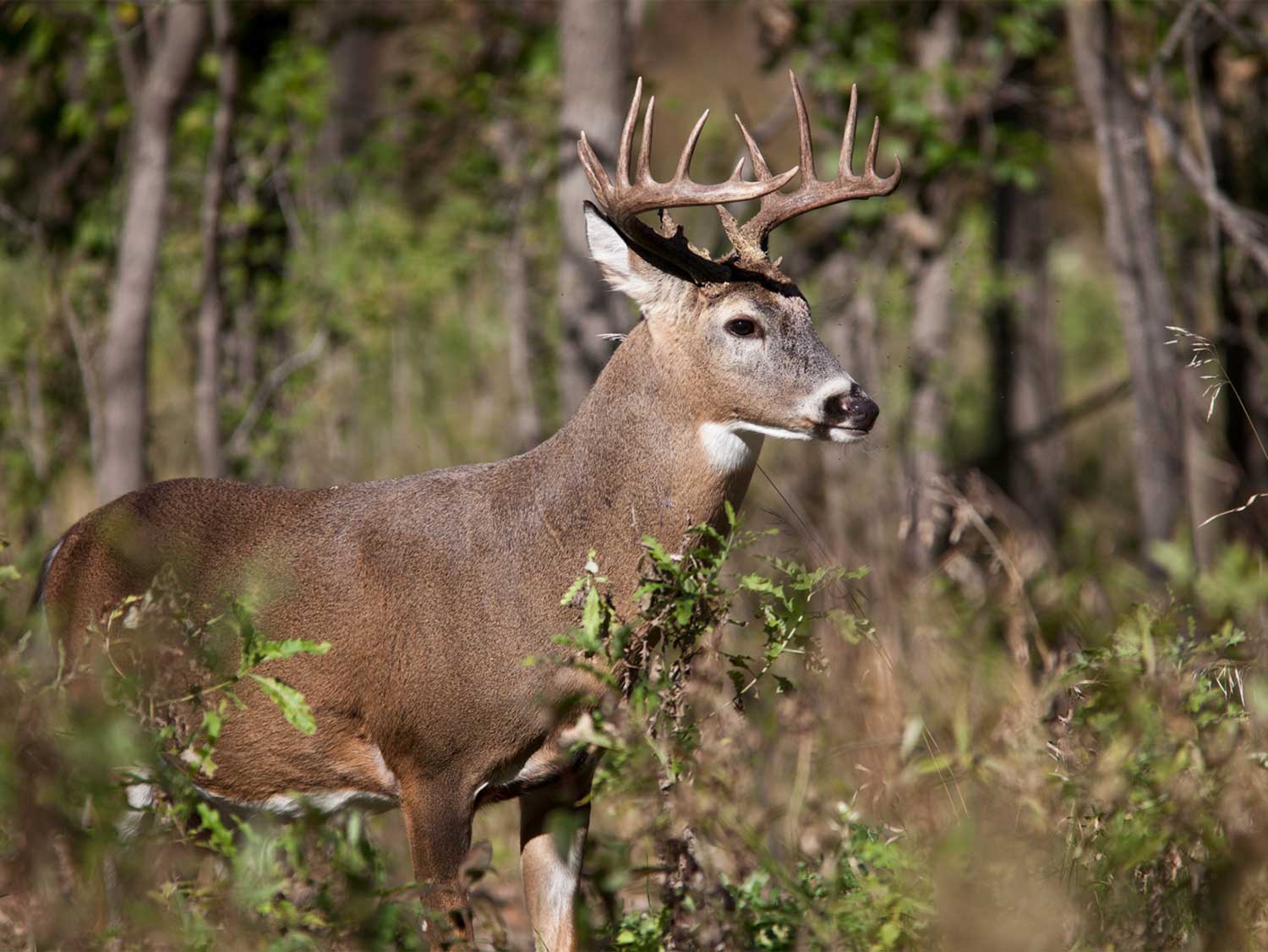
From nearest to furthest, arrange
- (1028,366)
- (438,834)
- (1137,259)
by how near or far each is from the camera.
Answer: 1. (438,834)
2. (1137,259)
3. (1028,366)

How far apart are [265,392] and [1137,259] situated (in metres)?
4.78

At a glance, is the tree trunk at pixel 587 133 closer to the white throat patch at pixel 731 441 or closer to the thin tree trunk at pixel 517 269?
the white throat patch at pixel 731 441

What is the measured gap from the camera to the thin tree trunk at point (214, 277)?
25.5 ft

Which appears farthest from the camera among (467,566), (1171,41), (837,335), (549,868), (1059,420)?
(1059,420)

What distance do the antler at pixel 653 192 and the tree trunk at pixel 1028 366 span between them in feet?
22.6

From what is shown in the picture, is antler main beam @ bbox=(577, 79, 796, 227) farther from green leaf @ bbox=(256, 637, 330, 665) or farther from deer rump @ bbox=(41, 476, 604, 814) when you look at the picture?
green leaf @ bbox=(256, 637, 330, 665)

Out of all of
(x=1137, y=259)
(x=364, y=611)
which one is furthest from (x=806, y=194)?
(x=1137, y=259)

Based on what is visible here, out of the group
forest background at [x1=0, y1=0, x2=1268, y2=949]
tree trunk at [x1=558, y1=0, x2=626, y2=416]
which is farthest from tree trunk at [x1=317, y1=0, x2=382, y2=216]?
tree trunk at [x1=558, y1=0, x2=626, y2=416]

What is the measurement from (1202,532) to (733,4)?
4.85 m

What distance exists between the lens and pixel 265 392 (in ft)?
28.4

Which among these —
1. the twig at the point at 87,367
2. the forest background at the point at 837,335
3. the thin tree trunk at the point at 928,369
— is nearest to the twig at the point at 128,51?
the forest background at the point at 837,335

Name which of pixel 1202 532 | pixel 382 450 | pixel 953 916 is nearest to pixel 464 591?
pixel 953 916

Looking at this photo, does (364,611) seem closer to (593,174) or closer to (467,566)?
(467,566)

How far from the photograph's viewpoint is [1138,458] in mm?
7594
